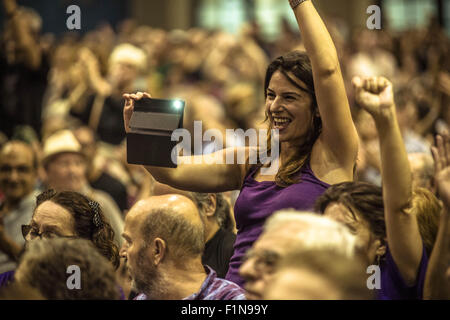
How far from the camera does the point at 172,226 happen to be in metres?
2.16

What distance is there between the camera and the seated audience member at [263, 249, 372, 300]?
134 cm

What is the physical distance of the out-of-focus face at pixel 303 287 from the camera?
134 cm

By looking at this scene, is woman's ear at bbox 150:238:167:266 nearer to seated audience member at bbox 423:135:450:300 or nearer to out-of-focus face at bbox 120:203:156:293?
out-of-focus face at bbox 120:203:156:293

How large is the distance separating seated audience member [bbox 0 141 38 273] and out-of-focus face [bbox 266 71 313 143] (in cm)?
199

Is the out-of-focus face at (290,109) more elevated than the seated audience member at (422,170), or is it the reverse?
the out-of-focus face at (290,109)

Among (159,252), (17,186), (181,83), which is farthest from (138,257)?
(181,83)

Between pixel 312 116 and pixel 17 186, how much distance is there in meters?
2.34

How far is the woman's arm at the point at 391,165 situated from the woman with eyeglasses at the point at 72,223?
3.33ft

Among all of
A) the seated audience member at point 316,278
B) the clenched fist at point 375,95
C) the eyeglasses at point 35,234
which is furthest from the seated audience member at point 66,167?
the seated audience member at point 316,278

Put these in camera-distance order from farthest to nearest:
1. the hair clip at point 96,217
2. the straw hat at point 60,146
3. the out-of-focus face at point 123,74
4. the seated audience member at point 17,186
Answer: the out-of-focus face at point 123,74
the straw hat at point 60,146
the seated audience member at point 17,186
the hair clip at point 96,217

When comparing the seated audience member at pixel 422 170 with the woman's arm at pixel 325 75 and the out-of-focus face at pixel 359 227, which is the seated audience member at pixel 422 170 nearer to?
the woman's arm at pixel 325 75

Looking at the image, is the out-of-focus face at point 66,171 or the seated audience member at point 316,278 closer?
the seated audience member at point 316,278

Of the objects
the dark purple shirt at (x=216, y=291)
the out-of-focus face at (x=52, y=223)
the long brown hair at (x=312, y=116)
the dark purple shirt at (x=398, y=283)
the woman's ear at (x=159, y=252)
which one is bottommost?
the dark purple shirt at (x=216, y=291)

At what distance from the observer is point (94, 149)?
15.8ft
